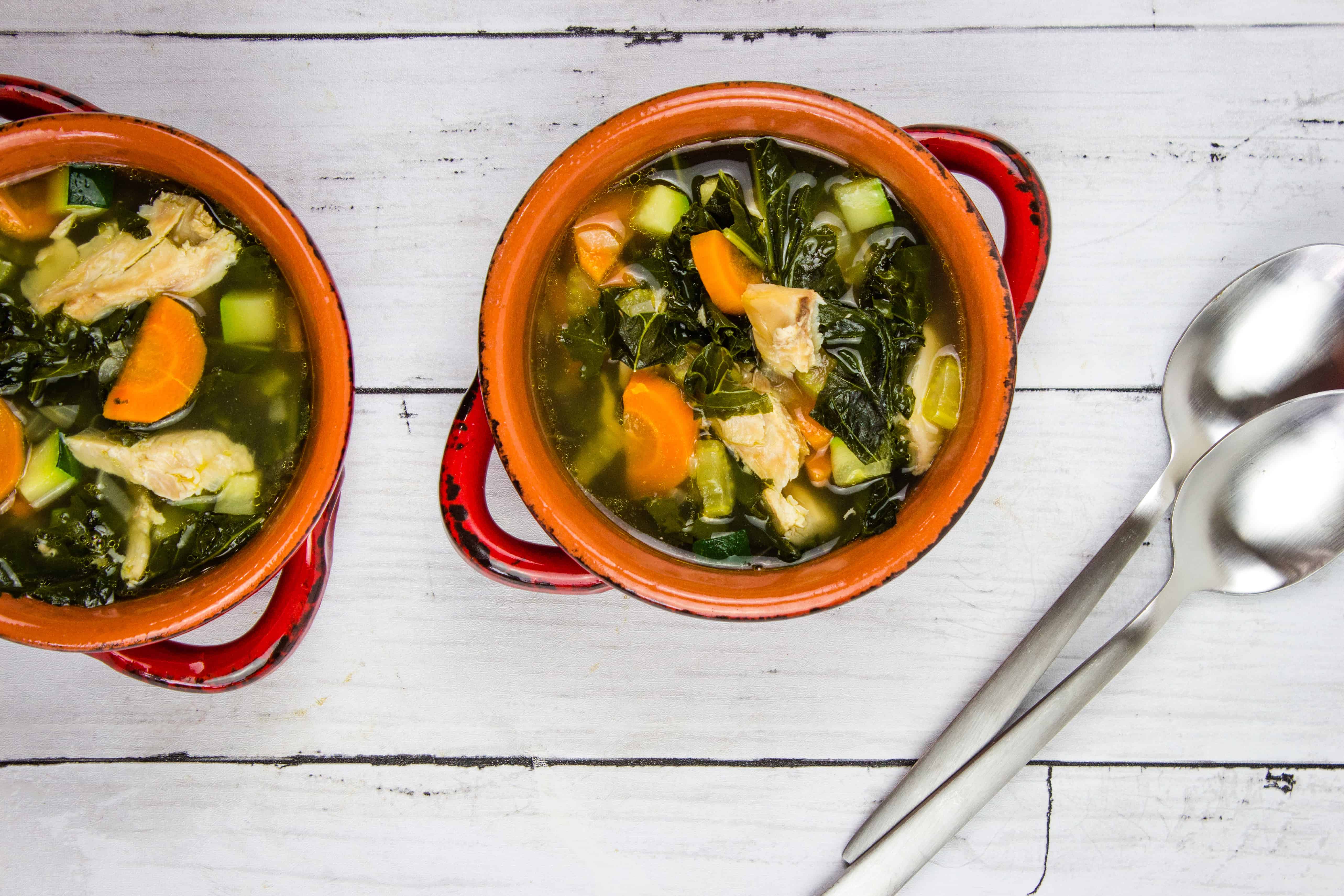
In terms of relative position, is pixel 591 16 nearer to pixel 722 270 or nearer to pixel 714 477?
pixel 722 270

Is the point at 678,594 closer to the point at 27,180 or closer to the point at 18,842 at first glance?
the point at 27,180

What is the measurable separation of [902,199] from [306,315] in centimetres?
104

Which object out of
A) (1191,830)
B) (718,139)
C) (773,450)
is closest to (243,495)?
(773,450)

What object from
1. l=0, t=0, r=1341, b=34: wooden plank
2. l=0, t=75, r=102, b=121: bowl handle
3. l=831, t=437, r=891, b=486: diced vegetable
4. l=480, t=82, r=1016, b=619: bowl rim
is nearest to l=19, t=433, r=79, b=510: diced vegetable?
l=0, t=75, r=102, b=121: bowl handle

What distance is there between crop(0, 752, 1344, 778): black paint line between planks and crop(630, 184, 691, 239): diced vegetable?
1124 millimetres

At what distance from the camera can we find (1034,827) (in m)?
1.85

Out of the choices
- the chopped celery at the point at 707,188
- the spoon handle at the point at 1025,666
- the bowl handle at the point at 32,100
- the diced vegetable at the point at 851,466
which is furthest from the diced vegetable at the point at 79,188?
the spoon handle at the point at 1025,666

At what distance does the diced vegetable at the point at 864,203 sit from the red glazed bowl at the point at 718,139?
22mm

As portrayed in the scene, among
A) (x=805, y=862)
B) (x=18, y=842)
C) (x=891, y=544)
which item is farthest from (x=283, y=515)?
(x=805, y=862)

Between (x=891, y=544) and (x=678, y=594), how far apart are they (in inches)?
14.0

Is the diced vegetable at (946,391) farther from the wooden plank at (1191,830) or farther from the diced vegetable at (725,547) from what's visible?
the wooden plank at (1191,830)

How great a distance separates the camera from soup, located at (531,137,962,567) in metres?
1.44

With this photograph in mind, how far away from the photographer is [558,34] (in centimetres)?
174

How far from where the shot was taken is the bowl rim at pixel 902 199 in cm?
131
